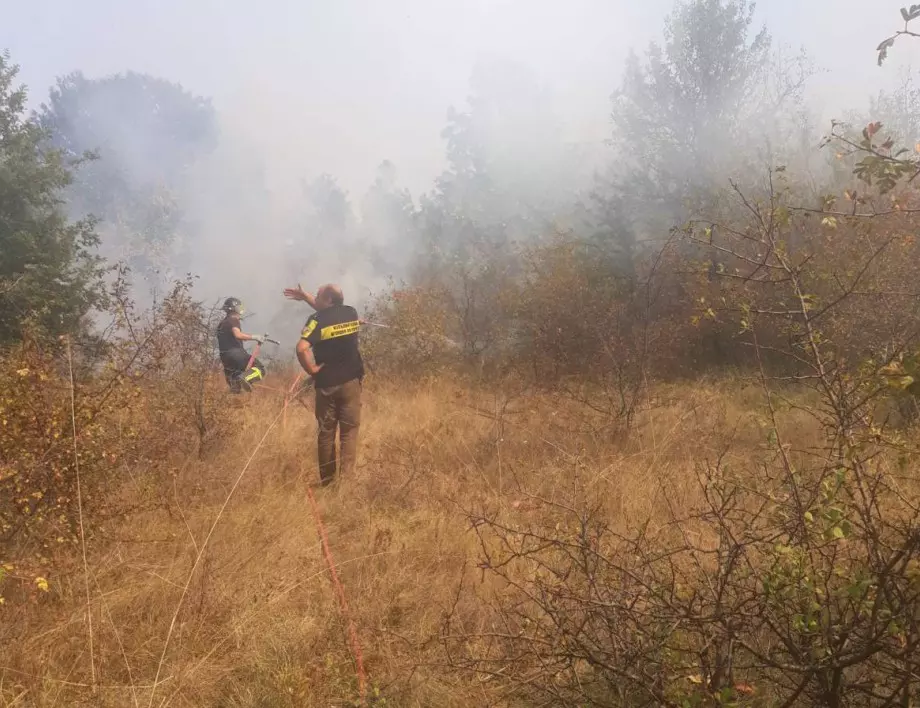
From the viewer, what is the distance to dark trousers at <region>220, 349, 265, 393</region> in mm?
6332

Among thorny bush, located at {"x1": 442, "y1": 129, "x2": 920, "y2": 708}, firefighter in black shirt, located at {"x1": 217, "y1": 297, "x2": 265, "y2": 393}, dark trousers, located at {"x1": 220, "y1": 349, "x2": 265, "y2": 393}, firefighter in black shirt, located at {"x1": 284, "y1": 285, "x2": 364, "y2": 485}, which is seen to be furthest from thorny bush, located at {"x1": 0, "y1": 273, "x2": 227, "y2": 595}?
firefighter in black shirt, located at {"x1": 217, "y1": 297, "x2": 265, "y2": 393}

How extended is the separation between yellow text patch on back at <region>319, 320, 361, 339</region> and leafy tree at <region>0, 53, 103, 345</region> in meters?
5.96

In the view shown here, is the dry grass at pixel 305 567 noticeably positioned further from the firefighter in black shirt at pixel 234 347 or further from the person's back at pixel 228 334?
the person's back at pixel 228 334

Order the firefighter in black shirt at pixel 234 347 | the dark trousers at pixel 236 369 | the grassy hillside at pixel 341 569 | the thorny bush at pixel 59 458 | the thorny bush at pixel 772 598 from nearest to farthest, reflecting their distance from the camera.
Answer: the thorny bush at pixel 772 598 < the grassy hillside at pixel 341 569 < the thorny bush at pixel 59 458 < the dark trousers at pixel 236 369 < the firefighter in black shirt at pixel 234 347

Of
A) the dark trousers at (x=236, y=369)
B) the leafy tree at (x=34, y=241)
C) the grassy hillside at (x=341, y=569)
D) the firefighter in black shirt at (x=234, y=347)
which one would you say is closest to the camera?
the grassy hillside at (x=341, y=569)

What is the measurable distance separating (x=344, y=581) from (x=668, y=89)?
13.3 metres

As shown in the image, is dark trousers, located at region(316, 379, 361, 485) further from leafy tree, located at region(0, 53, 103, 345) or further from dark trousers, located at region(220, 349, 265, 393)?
leafy tree, located at region(0, 53, 103, 345)

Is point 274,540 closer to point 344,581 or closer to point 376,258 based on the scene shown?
point 344,581

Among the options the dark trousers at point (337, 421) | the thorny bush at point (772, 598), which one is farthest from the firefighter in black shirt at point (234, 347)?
the thorny bush at point (772, 598)

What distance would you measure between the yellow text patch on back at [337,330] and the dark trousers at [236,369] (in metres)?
2.50

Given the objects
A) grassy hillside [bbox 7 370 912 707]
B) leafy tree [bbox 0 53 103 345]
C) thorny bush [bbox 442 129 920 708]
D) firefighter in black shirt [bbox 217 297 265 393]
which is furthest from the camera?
leafy tree [bbox 0 53 103 345]

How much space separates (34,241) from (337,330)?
7.03 meters

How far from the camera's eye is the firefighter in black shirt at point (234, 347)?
6.44 m

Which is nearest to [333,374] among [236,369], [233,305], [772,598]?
[236,369]
